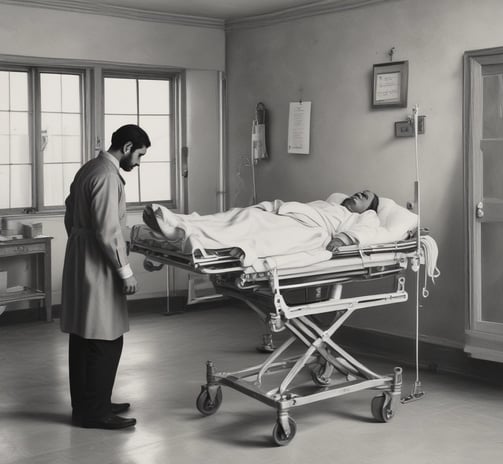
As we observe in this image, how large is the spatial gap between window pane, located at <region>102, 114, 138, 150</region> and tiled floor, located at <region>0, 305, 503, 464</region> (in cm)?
207

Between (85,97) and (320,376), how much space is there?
344cm

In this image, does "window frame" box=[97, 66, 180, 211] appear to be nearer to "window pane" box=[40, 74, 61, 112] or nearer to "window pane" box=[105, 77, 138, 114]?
"window pane" box=[105, 77, 138, 114]

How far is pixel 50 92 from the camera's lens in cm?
666

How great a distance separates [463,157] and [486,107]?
1.19 feet

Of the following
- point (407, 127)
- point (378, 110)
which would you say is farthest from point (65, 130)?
point (407, 127)

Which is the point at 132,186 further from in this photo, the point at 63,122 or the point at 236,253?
the point at 236,253

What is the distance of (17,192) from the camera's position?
660 cm

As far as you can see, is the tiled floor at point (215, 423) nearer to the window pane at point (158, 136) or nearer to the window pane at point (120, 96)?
the window pane at point (158, 136)

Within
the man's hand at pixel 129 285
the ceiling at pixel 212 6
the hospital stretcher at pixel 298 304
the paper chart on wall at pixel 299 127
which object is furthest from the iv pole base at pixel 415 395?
the ceiling at pixel 212 6

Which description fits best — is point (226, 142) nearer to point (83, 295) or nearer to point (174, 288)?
point (174, 288)

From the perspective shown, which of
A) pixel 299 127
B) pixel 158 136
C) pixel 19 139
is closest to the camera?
pixel 299 127

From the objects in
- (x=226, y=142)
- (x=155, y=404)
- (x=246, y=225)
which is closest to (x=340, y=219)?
(x=246, y=225)

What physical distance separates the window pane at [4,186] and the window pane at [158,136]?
4.15ft

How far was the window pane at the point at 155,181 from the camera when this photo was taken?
7.16m
